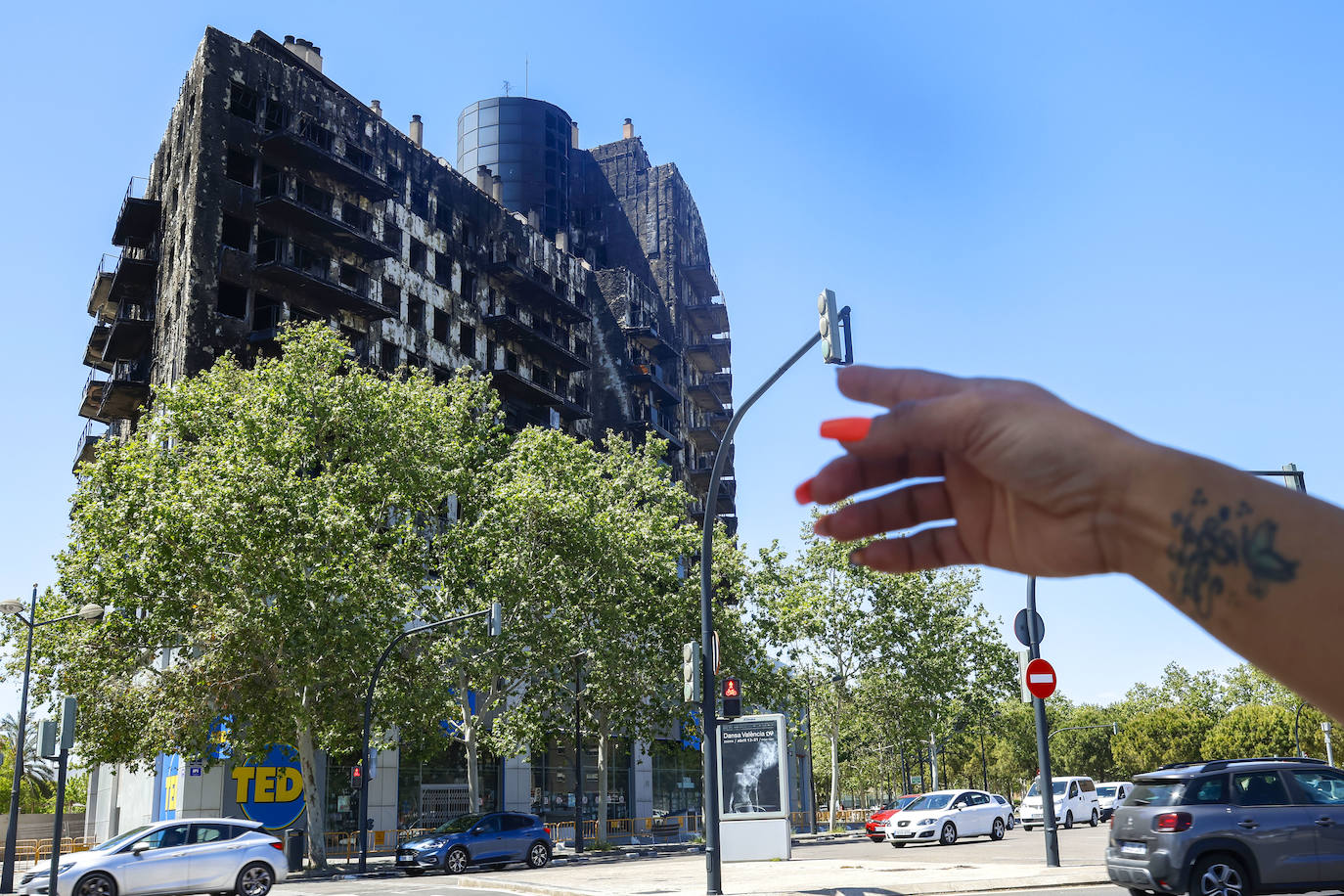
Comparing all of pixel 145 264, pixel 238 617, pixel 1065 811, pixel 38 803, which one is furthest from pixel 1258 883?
pixel 38 803

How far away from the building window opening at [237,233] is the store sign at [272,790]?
19.3 meters

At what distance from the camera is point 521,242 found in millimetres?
61562

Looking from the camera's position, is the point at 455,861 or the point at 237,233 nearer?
the point at 455,861

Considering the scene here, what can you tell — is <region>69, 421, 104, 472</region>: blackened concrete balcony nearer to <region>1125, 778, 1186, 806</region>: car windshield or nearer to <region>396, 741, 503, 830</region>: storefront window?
<region>396, 741, 503, 830</region>: storefront window

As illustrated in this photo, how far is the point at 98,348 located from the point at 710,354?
4303 cm

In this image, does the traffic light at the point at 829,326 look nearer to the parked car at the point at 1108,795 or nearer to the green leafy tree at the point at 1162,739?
the parked car at the point at 1108,795

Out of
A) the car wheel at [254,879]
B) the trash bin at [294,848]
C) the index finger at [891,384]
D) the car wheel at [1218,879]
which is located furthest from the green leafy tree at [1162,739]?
the index finger at [891,384]

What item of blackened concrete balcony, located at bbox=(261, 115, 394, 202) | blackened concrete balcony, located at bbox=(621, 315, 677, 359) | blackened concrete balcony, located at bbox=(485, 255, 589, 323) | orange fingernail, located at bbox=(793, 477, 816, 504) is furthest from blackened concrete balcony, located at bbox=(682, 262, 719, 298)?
orange fingernail, located at bbox=(793, 477, 816, 504)

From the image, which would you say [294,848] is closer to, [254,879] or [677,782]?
[254,879]

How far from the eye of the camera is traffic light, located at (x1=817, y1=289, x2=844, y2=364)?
1402 cm

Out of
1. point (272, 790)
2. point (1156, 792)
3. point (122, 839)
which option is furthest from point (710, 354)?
point (1156, 792)

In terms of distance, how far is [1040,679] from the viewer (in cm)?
1886

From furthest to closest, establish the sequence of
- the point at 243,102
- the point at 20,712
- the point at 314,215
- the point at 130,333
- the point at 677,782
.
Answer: the point at 677,782 < the point at 130,333 < the point at 243,102 < the point at 314,215 < the point at 20,712

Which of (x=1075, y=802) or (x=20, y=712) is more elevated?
(x=20, y=712)
